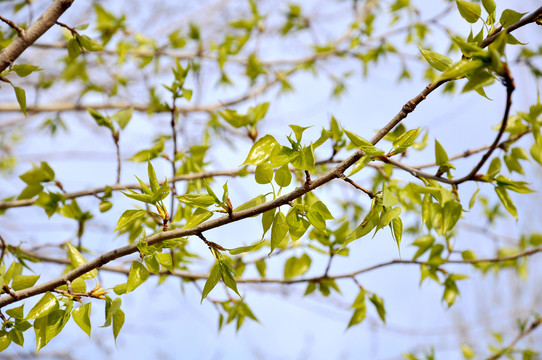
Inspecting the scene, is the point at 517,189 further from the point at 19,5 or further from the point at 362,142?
the point at 19,5

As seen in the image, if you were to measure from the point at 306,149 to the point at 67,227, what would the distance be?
1.43 meters

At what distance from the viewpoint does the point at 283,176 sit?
1.68 ft

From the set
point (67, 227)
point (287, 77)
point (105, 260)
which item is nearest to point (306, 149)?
point (105, 260)

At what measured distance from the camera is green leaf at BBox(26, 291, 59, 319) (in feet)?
1.67

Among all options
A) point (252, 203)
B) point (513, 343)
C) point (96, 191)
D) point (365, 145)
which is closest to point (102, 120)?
point (96, 191)

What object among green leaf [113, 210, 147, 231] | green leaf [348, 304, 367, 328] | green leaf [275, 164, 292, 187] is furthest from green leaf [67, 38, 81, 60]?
green leaf [348, 304, 367, 328]

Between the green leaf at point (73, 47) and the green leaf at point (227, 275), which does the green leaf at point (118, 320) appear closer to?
the green leaf at point (227, 275)

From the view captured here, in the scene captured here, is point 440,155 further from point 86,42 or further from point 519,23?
point 86,42

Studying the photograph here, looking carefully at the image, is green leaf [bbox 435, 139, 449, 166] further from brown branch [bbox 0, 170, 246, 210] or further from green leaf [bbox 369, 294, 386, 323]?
brown branch [bbox 0, 170, 246, 210]

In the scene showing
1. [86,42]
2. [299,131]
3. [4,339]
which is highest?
[86,42]

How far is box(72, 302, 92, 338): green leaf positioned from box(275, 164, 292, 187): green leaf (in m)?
0.30

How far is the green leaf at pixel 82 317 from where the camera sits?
529 millimetres

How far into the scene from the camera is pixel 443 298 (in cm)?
84

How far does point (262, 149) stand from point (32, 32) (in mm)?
379
